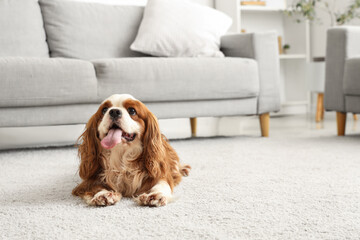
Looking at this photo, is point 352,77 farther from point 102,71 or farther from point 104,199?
point 104,199

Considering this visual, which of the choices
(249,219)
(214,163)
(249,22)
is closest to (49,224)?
(249,219)

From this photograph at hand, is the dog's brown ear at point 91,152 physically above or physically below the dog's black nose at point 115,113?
below

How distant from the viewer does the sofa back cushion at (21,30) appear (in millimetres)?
2903

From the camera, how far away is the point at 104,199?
1.27 metres

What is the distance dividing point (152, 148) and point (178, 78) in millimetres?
1257

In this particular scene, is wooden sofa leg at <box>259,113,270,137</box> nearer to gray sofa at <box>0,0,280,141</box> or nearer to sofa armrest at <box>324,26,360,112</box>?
gray sofa at <box>0,0,280,141</box>

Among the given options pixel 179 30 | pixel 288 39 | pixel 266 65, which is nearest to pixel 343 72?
pixel 266 65

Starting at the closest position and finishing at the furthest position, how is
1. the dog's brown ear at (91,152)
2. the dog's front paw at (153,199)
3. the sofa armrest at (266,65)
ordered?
1. the dog's front paw at (153,199)
2. the dog's brown ear at (91,152)
3. the sofa armrest at (266,65)

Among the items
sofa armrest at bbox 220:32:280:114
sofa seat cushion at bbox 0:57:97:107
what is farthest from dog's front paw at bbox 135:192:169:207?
sofa armrest at bbox 220:32:280:114

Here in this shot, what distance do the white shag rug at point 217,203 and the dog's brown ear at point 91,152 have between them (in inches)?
3.6

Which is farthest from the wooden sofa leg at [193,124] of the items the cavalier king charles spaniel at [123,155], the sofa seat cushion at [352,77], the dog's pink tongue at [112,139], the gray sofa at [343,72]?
the dog's pink tongue at [112,139]

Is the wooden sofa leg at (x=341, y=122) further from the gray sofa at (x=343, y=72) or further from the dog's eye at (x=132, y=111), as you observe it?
the dog's eye at (x=132, y=111)

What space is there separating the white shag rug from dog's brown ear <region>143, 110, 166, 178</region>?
112 millimetres

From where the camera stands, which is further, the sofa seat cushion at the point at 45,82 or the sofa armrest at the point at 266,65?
the sofa armrest at the point at 266,65
